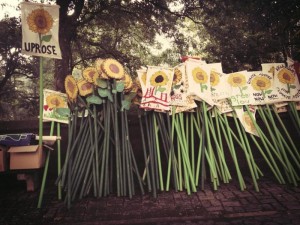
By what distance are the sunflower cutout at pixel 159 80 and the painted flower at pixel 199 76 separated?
501 mm

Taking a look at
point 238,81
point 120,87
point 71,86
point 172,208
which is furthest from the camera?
point 238,81

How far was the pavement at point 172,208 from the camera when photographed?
3707 millimetres

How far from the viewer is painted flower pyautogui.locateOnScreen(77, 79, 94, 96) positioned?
15.9 ft

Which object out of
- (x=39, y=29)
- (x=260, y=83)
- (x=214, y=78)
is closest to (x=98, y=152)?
(x=39, y=29)

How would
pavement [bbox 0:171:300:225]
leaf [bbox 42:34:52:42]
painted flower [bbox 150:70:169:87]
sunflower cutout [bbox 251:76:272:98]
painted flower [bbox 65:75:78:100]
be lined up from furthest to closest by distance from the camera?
sunflower cutout [bbox 251:76:272:98] < painted flower [bbox 150:70:169:87] < painted flower [bbox 65:75:78:100] < leaf [bbox 42:34:52:42] < pavement [bbox 0:171:300:225]

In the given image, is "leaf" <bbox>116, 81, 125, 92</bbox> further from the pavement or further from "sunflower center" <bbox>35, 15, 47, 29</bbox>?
the pavement

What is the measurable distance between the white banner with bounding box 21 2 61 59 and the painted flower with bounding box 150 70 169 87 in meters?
1.64

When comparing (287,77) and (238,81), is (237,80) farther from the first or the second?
(287,77)

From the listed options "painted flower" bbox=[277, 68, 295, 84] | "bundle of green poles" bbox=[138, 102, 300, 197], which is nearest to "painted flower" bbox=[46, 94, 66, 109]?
"bundle of green poles" bbox=[138, 102, 300, 197]

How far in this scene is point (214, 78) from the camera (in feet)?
17.0

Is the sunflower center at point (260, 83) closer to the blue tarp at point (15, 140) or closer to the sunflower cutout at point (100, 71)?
the sunflower cutout at point (100, 71)

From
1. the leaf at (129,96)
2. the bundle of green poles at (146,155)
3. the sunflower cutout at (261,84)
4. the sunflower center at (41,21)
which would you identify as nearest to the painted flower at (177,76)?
the bundle of green poles at (146,155)

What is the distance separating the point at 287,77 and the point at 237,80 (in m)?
0.97

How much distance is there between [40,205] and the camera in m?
4.31
